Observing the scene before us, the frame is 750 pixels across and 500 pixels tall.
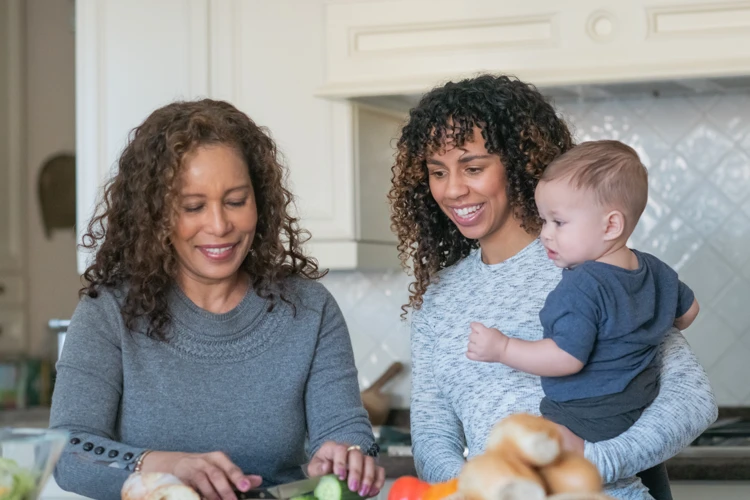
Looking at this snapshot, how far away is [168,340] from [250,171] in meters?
0.31

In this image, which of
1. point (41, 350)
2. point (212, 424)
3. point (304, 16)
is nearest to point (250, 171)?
point (212, 424)

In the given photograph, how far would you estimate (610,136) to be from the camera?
2.62 metres

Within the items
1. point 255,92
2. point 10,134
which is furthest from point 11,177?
point 255,92

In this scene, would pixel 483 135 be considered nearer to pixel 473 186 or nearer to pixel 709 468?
pixel 473 186

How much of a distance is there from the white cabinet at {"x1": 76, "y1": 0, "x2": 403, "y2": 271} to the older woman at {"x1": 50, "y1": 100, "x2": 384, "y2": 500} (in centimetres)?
86

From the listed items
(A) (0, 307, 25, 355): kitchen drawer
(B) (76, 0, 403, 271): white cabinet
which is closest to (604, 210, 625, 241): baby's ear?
(B) (76, 0, 403, 271): white cabinet

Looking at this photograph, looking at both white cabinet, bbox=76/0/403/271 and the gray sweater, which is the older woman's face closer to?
the gray sweater

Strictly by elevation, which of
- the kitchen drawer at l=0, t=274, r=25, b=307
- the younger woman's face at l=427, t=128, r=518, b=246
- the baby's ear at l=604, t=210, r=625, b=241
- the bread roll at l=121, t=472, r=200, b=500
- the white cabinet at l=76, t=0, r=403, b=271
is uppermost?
the white cabinet at l=76, t=0, r=403, b=271

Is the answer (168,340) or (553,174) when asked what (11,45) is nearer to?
(168,340)

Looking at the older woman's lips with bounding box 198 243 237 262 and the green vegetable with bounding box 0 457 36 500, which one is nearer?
the green vegetable with bounding box 0 457 36 500

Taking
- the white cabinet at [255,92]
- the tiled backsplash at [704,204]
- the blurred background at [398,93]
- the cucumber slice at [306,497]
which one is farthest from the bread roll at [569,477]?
the tiled backsplash at [704,204]

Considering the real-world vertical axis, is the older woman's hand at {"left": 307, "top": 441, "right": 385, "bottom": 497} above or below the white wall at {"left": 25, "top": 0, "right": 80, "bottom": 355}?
below

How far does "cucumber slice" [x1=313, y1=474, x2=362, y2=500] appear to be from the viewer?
1030mm

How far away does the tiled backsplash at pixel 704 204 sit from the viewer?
2529 millimetres
